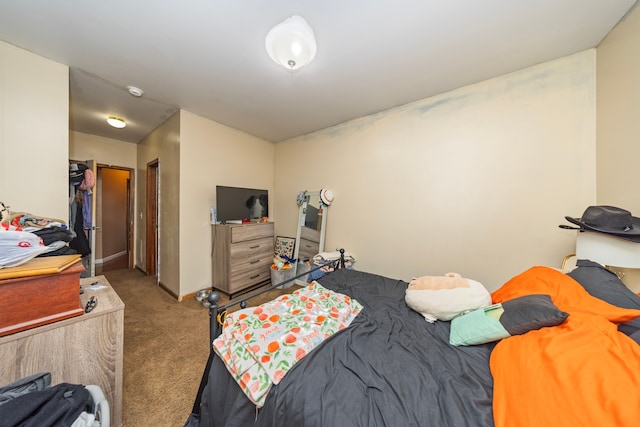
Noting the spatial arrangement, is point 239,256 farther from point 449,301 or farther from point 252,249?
point 449,301

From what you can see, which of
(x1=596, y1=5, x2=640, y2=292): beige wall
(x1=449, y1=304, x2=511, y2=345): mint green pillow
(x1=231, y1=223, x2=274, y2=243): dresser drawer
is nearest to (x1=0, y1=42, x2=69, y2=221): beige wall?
(x1=231, y1=223, x2=274, y2=243): dresser drawer

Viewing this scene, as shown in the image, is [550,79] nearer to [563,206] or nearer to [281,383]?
[563,206]

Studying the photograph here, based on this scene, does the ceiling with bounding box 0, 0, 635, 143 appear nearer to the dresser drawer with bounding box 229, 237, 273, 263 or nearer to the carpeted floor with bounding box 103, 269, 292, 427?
the dresser drawer with bounding box 229, 237, 273, 263

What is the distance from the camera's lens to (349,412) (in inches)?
30.4

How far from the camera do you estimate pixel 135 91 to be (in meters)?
2.28

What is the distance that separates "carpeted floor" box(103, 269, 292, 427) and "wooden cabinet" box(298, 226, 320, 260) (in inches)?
30.6

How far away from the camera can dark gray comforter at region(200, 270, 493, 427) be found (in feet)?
2.51

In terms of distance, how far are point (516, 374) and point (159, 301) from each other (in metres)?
3.57

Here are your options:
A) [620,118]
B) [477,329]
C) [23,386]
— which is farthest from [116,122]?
[620,118]

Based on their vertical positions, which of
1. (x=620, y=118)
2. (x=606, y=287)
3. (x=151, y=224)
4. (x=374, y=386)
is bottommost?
(x=374, y=386)

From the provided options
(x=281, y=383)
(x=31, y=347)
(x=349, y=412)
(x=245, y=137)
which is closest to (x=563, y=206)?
(x=349, y=412)

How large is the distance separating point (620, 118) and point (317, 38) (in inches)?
85.4

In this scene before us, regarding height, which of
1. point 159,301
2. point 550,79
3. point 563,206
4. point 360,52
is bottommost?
point 159,301

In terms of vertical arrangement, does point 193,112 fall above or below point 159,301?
above
